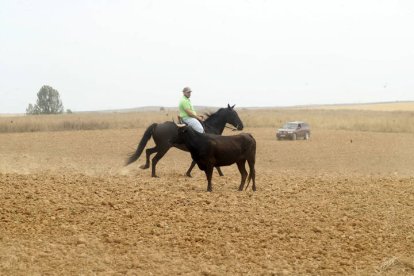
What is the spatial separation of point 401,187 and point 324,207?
10.5 feet

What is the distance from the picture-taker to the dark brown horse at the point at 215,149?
1234cm

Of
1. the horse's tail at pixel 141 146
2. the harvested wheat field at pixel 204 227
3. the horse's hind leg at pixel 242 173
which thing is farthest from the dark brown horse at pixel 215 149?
the horse's tail at pixel 141 146

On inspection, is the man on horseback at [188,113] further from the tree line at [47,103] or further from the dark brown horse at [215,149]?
the tree line at [47,103]

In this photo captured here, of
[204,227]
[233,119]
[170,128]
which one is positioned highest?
[233,119]

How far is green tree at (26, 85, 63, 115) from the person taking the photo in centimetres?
7406

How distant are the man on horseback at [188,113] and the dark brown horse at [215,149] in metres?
2.44

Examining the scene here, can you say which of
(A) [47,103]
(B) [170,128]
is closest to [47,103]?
(A) [47,103]

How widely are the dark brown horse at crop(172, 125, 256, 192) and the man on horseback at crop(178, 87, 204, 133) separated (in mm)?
2436

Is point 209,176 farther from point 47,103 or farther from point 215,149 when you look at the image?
point 47,103

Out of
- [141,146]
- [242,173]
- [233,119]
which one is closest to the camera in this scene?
[242,173]

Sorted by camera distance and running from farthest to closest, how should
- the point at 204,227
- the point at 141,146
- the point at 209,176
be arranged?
the point at 141,146
the point at 209,176
the point at 204,227

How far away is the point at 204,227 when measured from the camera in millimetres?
8859

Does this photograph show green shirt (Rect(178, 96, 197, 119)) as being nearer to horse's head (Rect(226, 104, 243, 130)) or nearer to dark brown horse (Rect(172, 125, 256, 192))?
horse's head (Rect(226, 104, 243, 130))

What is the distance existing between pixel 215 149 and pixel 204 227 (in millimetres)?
3654
